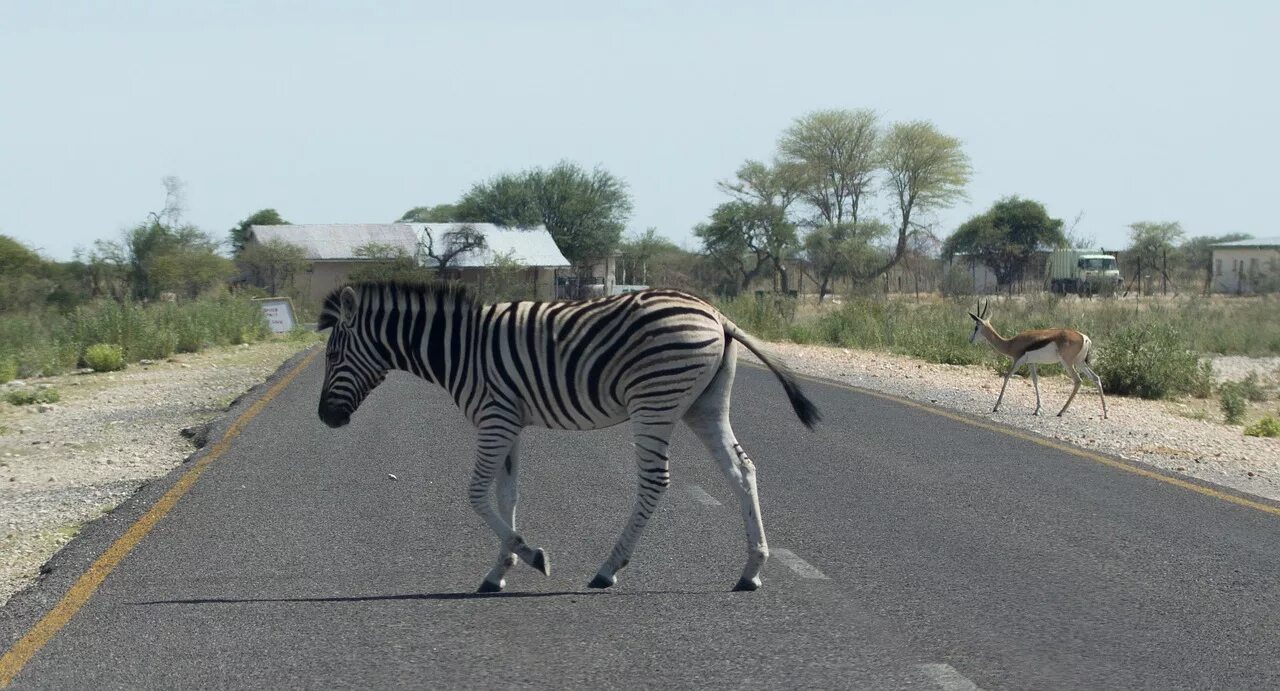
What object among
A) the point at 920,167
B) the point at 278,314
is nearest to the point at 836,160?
the point at 920,167

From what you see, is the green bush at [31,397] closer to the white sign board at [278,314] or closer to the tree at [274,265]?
the white sign board at [278,314]

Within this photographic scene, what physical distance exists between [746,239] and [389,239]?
18798mm

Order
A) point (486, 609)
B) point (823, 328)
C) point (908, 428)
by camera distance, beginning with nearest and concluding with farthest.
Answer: point (486, 609), point (908, 428), point (823, 328)

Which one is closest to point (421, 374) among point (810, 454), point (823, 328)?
point (810, 454)

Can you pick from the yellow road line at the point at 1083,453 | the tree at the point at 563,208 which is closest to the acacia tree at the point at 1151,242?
the tree at the point at 563,208

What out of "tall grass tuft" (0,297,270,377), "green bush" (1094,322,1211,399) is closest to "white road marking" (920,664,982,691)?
"green bush" (1094,322,1211,399)

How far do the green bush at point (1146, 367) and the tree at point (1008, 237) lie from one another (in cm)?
4651

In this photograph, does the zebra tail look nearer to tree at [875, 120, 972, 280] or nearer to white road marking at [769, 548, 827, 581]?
white road marking at [769, 548, 827, 581]

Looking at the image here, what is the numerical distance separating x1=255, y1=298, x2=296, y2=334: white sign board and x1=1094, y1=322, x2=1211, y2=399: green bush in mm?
24540

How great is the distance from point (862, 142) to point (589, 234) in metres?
16.6

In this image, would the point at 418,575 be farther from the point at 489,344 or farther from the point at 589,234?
the point at 589,234

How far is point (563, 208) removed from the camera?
8350 cm

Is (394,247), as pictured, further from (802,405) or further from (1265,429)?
(802,405)

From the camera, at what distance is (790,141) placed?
82812mm
